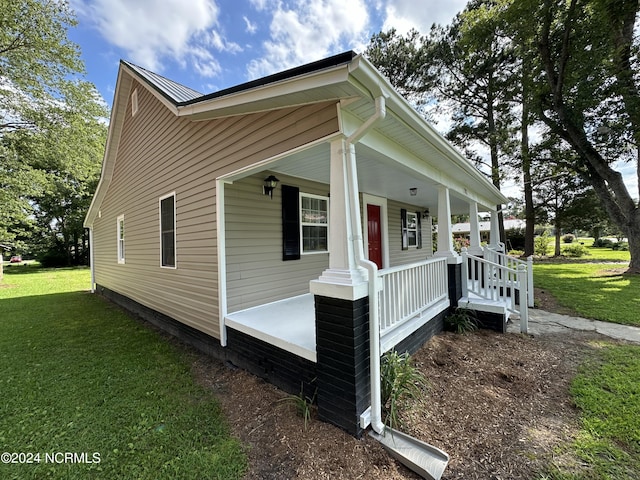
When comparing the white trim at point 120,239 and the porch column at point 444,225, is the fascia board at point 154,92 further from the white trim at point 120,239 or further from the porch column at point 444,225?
the porch column at point 444,225

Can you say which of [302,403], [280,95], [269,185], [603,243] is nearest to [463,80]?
[269,185]

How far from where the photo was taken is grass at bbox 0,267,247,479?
6.70ft

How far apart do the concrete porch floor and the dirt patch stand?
0.54 metres

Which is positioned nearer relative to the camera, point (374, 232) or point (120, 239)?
point (374, 232)

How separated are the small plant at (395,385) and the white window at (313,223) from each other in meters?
2.72

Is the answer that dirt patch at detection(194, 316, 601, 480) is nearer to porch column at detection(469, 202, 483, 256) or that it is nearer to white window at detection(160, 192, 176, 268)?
white window at detection(160, 192, 176, 268)

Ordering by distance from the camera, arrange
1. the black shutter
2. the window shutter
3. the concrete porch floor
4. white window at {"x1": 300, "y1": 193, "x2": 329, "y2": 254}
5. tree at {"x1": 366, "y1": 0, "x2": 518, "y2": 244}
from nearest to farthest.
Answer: the concrete porch floor < the black shutter < white window at {"x1": 300, "y1": 193, "x2": 329, "y2": 254} < the window shutter < tree at {"x1": 366, "y1": 0, "x2": 518, "y2": 244}

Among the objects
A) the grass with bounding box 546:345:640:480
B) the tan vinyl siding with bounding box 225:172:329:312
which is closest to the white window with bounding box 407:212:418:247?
the tan vinyl siding with bounding box 225:172:329:312

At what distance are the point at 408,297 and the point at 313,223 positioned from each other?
2417mm

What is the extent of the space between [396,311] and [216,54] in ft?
26.8

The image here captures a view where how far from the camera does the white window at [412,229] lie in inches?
355

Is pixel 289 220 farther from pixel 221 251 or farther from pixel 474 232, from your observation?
pixel 474 232

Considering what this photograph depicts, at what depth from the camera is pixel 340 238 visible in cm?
239

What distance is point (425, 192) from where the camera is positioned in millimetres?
6480
